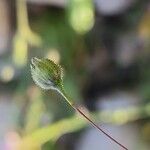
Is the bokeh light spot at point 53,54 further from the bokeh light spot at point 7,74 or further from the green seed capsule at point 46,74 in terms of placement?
the green seed capsule at point 46,74

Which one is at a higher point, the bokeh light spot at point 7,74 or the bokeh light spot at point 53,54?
the bokeh light spot at point 53,54

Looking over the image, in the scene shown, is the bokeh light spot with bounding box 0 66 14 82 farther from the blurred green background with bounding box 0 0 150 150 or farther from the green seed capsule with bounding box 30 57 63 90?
the green seed capsule with bounding box 30 57 63 90

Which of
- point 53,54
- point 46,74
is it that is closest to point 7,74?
point 53,54

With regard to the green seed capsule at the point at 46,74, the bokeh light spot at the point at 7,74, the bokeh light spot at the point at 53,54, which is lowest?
the green seed capsule at the point at 46,74

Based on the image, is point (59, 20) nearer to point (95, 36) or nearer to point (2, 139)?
point (95, 36)

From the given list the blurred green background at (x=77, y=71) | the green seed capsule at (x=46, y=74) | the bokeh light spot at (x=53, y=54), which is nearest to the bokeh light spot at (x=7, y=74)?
the blurred green background at (x=77, y=71)

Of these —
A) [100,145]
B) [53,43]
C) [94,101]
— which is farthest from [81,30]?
[100,145]

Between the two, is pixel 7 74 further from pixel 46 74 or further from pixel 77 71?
pixel 46 74

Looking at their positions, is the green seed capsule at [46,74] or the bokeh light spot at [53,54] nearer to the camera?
the green seed capsule at [46,74]
